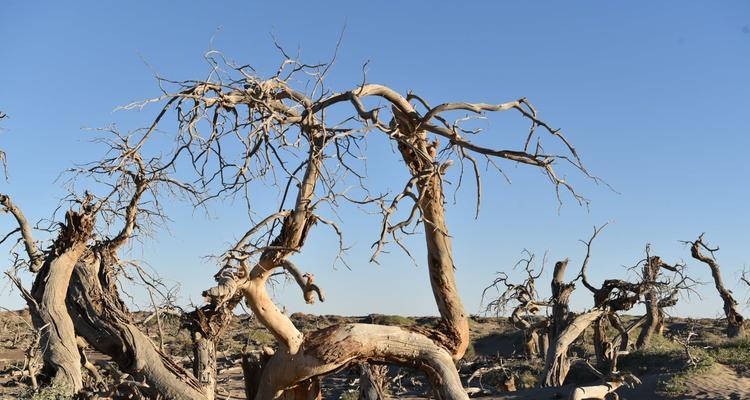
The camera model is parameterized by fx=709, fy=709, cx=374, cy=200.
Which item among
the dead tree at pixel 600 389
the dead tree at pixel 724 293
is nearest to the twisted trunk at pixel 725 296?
the dead tree at pixel 724 293

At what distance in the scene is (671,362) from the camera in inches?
782

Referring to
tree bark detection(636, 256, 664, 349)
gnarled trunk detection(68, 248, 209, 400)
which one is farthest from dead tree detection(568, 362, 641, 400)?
gnarled trunk detection(68, 248, 209, 400)

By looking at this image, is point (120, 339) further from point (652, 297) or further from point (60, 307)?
point (652, 297)

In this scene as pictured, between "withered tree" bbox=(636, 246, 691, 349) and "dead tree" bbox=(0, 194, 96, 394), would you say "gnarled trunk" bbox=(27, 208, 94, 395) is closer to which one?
"dead tree" bbox=(0, 194, 96, 394)

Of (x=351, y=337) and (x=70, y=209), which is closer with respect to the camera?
(x=351, y=337)

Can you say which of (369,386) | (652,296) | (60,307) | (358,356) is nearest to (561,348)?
(369,386)

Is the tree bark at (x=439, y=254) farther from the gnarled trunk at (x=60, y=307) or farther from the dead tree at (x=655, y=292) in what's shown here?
the dead tree at (x=655, y=292)

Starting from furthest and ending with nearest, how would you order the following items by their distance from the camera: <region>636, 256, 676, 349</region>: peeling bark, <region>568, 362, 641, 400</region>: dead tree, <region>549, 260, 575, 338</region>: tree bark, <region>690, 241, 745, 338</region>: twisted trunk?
<region>690, 241, 745, 338</region>: twisted trunk < <region>636, 256, 676, 349</region>: peeling bark < <region>549, 260, 575, 338</region>: tree bark < <region>568, 362, 641, 400</region>: dead tree

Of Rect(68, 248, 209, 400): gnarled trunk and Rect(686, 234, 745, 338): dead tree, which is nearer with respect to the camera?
Rect(68, 248, 209, 400): gnarled trunk

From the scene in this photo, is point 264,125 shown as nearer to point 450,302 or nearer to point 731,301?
point 450,302

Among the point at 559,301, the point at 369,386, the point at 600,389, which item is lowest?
the point at 600,389

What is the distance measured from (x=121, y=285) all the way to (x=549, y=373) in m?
9.64

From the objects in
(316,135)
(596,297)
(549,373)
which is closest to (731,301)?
(596,297)

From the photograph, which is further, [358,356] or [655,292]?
[655,292]
